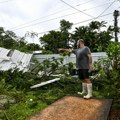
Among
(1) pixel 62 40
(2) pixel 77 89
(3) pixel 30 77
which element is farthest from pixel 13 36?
(2) pixel 77 89

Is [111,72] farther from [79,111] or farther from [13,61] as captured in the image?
[13,61]

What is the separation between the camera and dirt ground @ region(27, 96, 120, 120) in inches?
221

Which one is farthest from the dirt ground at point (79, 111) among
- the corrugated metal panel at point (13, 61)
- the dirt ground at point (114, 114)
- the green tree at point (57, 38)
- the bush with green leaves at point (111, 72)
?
the green tree at point (57, 38)

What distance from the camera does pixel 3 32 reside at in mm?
30594

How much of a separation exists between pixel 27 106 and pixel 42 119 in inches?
59.4

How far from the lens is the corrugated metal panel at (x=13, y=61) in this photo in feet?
39.0

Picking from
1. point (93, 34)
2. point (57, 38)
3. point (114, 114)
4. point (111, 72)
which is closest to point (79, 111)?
point (114, 114)

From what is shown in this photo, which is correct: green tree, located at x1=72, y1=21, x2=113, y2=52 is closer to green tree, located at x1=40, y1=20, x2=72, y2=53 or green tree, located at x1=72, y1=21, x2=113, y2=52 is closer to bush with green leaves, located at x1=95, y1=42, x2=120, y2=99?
green tree, located at x1=40, y1=20, x2=72, y2=53

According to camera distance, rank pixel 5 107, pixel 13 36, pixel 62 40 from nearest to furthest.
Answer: pixel 5 107 → pixel 13 36 → pixel 62 40

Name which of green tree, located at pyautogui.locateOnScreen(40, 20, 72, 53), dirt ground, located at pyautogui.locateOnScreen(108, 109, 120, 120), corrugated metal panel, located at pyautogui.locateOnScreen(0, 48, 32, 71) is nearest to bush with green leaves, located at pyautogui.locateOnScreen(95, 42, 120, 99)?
dirt ground, located at pyautogui.locateOnScreen(108, 109, 120, 120)

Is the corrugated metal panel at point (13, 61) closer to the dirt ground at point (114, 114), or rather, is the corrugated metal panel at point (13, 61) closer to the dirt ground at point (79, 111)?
the dirt ground at point (79, 111)

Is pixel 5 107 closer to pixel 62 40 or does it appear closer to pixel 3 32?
pixel 3 32

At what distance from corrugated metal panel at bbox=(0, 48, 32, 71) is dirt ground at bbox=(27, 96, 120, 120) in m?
5.27

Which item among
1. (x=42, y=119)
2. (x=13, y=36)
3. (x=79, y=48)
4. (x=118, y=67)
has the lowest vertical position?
(x=42, y=119)
